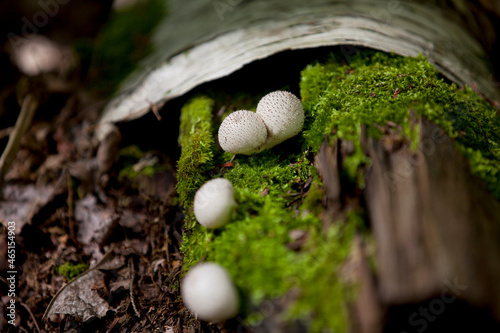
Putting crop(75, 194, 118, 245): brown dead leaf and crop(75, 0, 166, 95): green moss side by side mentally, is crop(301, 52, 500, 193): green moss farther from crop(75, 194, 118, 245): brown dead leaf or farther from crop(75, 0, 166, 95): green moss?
crop(75, 0, 166, 95): green moss

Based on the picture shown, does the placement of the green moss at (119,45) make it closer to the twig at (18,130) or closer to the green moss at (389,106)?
the twig at (18,130)

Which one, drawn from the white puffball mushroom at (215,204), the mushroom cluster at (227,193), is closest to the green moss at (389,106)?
the mushroom cluster at (227,193)

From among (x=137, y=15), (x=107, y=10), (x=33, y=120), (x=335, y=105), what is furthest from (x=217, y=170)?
(x=107, y=10)

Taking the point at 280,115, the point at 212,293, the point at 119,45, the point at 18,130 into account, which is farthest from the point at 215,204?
the point at 119,45

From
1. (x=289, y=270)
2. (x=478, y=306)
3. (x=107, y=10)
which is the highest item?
(x=478, y=306)

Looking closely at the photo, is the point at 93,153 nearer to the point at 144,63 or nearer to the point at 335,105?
the point at 144,63

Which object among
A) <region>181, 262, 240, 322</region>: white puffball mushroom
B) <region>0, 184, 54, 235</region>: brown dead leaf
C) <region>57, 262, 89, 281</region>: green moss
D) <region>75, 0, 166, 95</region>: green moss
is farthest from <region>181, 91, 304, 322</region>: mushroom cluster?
<region>75, 0, 166, 95</region>: green moss

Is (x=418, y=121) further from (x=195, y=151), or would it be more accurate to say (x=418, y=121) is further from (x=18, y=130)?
(x=18, y=130)
